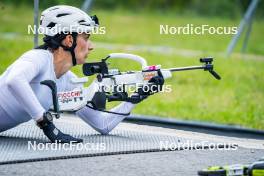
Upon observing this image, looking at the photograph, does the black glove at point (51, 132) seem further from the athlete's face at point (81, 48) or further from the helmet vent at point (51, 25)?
the helmet vent at point (51, 25)

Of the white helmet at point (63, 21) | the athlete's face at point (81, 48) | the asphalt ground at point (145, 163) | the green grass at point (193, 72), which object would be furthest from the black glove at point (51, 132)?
the green grass at point (193, 72)

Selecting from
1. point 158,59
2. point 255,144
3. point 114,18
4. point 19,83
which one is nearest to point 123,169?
point 19,83

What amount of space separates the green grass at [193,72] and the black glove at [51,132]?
11.7ft

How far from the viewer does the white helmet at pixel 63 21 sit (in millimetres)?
6625

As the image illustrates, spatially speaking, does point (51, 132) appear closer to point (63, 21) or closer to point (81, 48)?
point (81, 48)

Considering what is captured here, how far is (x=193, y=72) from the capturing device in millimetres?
14414

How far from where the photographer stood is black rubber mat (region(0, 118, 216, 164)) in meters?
6.18

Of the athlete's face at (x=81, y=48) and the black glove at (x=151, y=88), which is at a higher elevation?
the athlete's face at (x=81, y=48)

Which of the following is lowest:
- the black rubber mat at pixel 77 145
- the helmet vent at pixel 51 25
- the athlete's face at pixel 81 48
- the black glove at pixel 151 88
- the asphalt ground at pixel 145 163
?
the asphalt ground at pixel 145 163

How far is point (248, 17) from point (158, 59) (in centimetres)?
174

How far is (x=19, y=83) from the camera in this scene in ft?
20.4

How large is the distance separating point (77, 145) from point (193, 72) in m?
8.01

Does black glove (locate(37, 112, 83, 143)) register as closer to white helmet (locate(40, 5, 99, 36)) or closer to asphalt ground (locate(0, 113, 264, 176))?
asphalt ground (locate(0, 113, 264, 176))

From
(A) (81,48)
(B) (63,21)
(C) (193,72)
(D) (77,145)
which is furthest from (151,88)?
(C) (193,72)
